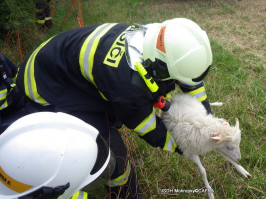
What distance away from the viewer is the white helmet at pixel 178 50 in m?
1.88

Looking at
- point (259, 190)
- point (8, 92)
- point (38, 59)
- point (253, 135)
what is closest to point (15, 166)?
point (38, 59)

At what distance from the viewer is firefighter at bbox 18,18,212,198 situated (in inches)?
75.2

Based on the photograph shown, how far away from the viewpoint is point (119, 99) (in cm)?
200

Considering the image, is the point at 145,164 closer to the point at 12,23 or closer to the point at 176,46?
the point at 176,46

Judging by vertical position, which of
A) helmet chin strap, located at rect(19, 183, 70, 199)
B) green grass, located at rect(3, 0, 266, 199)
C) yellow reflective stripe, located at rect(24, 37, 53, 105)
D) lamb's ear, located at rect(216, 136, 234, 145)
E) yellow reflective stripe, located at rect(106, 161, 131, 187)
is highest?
yellow reflective stripe, located at rect(24, 37, 53, 105)

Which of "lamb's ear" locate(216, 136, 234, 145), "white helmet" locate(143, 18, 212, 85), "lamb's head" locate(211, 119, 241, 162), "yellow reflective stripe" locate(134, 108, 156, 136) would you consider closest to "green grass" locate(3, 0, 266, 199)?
Answer: "lamb's head" locate(211, 119, 241, 162)

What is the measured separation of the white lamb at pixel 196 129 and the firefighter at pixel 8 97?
5.23 ft

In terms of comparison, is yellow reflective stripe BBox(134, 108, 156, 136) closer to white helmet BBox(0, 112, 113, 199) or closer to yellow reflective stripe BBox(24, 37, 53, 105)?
white helmet BBox(0, 112, 113, 199)

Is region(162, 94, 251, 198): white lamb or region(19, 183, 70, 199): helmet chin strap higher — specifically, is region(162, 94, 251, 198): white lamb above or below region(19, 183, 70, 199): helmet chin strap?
below

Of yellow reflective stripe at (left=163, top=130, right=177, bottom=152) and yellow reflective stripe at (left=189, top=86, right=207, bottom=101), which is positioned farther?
yellow reflective stripe at (left=189, top=86, right=207, bottom=101)

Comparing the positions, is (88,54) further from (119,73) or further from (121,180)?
(121,180)

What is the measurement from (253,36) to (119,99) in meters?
5.41

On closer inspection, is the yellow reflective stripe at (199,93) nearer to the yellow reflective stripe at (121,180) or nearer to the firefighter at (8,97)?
the yellow reflective stripe at (121,180)

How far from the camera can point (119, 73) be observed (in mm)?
1972
